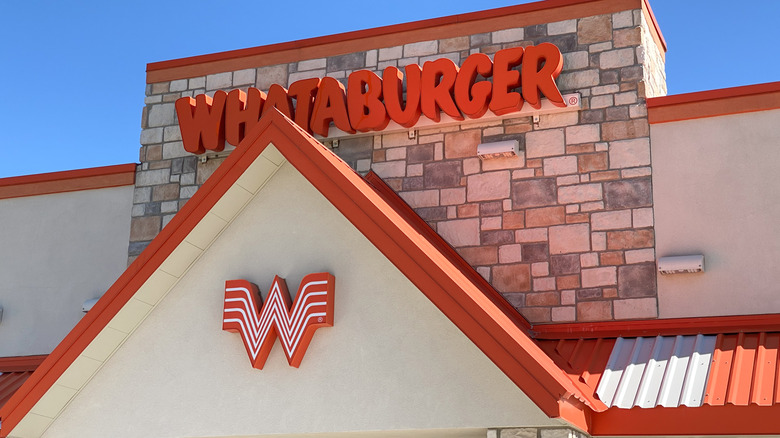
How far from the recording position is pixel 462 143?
12266 millimetres

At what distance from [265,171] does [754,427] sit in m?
5.46

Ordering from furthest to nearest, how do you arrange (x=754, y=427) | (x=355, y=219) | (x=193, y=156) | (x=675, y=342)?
(x=193, y=156)
(x=675, y=342)
(x=355, y=219)
(x=754, y=427)

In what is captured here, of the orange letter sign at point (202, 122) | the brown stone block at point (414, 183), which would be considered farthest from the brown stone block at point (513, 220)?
the orange letter sign at point (202, 122)

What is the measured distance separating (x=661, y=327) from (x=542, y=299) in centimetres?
145

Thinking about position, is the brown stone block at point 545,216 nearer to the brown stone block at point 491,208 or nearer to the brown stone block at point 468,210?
the brown stone block at point 491,208

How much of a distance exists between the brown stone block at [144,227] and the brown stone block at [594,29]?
644 centimetres

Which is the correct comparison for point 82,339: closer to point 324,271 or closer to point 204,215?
point 204,215

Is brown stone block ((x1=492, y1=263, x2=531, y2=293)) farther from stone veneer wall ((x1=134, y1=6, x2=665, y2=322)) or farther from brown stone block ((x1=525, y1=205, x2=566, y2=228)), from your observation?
brown stone block ((x1=525, y1=205, x2=566, y2=228))

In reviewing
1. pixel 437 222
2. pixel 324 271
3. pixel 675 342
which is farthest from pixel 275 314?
pixel 675 342

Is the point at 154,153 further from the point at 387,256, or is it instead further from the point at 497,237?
the point at 387,256

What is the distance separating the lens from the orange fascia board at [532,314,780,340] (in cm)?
1017

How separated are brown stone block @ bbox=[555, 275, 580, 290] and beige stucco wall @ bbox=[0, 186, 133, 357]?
6355mm

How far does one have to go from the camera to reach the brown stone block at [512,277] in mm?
11453

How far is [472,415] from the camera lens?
8.43 m
